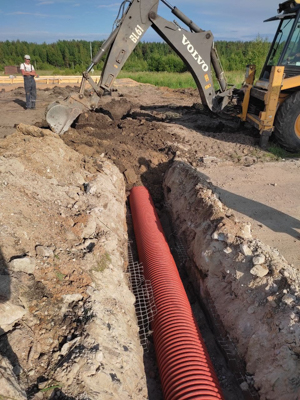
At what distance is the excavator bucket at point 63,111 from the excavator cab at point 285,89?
4.79 metres

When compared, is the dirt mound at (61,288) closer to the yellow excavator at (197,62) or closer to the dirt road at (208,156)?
the dirt road at (208,156)

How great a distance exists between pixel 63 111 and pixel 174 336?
6.23 m

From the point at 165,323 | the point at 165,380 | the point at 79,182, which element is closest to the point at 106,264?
the point at 165,323

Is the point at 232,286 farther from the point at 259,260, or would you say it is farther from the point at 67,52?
the point at 67,52

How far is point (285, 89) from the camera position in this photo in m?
7.88

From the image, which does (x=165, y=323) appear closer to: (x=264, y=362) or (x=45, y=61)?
(x=264, y=362)

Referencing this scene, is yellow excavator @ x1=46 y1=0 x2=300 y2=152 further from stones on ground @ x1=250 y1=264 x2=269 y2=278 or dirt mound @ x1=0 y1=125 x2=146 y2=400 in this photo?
stones on ground @ x1=250 y1=264 x2=269 y2=278

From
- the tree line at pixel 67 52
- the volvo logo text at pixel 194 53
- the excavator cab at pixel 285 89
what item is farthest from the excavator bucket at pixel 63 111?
the tree line at pixel 67 52

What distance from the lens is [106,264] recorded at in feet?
13.1

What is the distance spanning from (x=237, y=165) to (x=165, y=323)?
5103mm

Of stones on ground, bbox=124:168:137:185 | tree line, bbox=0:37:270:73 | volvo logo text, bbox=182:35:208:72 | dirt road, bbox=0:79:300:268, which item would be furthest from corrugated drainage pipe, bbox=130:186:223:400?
tree line, bbox=0:37:270:73

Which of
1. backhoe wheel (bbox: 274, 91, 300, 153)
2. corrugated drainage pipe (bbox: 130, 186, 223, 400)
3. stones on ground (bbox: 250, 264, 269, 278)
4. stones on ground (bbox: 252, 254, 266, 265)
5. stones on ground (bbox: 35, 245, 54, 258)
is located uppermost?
backhoe wheel (bbox: 274, 91, 300, 153)

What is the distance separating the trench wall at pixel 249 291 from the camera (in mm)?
2986

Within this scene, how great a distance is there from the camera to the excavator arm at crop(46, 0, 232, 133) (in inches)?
Result: 287
